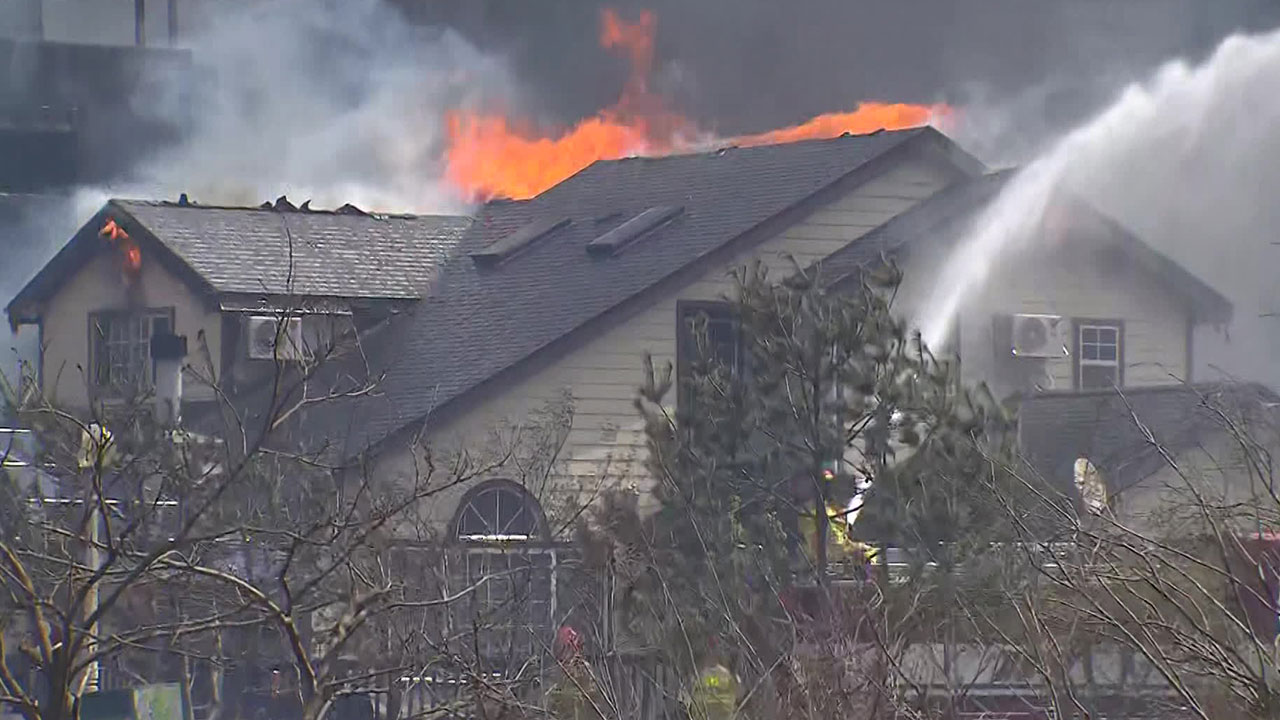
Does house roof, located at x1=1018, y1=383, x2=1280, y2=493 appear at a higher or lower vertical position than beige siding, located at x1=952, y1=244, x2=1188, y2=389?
lower

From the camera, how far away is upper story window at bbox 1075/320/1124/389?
29.5 meters

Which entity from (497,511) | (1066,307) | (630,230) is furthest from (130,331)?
(1066,307)

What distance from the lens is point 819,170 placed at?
29484 mm

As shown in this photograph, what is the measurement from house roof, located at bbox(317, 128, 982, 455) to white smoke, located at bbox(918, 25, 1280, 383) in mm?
1159


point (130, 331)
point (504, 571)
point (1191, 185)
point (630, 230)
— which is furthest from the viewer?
point (1191, 185)

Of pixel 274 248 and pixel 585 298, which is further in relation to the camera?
pixel 274 248

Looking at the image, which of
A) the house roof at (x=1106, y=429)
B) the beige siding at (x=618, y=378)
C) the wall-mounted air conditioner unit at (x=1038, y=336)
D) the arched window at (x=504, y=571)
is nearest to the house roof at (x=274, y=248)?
the beige siding at (x=618, y=378)

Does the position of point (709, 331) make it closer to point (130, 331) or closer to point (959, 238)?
point (959, 238)

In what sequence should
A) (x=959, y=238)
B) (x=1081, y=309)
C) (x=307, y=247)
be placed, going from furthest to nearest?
(x=307, y=247), (x=1081, y=309), (x=959, y=238)

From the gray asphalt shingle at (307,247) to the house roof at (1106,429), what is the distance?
848 cm

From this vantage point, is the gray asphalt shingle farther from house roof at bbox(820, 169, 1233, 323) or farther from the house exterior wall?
the house exterior wall

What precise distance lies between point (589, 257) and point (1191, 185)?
27.8ft

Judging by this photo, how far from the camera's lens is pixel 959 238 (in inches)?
1127

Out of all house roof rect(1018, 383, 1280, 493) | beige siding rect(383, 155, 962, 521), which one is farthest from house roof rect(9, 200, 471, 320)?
house roof rect(1018, 383, 1280, 493)
